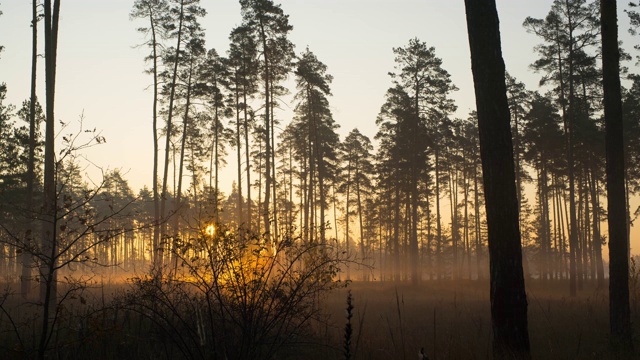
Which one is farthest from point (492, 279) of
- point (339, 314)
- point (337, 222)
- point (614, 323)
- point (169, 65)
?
point (337, 222)

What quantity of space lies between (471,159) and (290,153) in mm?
17073

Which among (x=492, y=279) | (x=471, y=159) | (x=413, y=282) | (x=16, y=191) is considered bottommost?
(x=413, y=282)

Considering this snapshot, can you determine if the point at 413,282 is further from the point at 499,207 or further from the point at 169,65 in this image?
the point at 499,207

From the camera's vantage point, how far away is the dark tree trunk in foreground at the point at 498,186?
608cm

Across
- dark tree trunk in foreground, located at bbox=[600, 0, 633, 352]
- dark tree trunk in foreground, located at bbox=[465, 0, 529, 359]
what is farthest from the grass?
dark tree trunk in foreground, located at bbox=[600, 0, 633, 352]

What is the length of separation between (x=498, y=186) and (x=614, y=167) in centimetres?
462

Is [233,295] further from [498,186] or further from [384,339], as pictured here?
[384,339]

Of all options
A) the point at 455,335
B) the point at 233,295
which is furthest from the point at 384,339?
the point at 233,295

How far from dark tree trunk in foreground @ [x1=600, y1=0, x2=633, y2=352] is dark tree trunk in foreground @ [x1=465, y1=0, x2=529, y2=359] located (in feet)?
14.3

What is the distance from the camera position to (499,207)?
630cm

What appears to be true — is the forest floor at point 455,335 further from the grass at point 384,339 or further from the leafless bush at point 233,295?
the leafless bush at point 233,295

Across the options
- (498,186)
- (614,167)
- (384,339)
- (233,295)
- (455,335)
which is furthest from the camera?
(614,167)

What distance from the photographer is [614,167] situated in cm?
957

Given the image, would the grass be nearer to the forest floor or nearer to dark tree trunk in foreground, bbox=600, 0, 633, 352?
the forest floor
